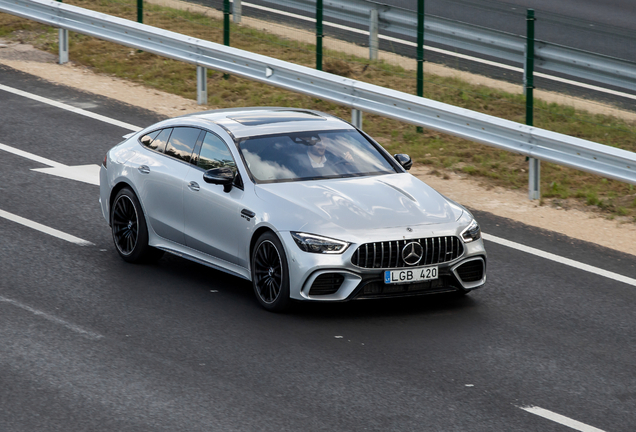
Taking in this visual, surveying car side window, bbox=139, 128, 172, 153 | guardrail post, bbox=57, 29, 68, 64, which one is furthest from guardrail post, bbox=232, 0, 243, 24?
car side window, bbox=139, 128, 172, 153

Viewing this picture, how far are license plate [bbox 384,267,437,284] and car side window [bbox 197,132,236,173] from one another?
73.1 inches

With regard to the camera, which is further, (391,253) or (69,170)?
(69,170)

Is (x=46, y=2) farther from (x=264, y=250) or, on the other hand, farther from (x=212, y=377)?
(x=212, y=377)

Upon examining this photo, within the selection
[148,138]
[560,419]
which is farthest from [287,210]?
[560,419]

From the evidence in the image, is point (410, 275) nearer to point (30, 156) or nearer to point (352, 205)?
point (352, 205)

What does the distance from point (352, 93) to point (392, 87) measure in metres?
2.47

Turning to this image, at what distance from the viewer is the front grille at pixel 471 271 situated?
9.12 m

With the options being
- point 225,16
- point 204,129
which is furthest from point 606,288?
point 225,16

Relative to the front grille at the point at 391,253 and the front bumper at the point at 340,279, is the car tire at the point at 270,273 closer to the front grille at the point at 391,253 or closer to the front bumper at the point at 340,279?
the front bumper at the point at 340,279

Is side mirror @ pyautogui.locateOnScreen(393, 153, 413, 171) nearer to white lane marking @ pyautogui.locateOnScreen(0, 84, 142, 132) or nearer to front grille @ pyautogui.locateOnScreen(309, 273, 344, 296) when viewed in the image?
front grille @ pyautogui.locateOnScreen(309, 273, 344, 296)

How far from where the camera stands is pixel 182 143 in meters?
10.4

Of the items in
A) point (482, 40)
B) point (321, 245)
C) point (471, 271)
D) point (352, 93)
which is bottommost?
point (471, 271)

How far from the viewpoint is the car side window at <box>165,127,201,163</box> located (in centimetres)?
1026

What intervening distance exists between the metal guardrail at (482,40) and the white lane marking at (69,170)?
5436 mm
